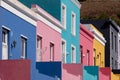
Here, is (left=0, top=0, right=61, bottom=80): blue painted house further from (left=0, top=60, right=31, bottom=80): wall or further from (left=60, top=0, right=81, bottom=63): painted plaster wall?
(left=60, top=0, right=81, bottom=63): painted plaster wall

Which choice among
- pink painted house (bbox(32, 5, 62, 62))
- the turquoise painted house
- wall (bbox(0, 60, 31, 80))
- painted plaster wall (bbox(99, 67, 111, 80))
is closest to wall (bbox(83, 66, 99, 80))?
the turquoise painted house

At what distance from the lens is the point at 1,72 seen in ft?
73.9

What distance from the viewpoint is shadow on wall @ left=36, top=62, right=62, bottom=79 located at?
1085 inches

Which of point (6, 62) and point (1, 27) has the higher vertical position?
point (1, 27)

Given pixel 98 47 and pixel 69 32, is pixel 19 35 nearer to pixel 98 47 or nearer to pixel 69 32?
pixel 69 32

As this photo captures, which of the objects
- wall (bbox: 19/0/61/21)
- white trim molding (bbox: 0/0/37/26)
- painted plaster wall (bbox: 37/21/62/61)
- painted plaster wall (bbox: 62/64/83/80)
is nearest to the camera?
white trim molding (bbox: 0/0/37/26)

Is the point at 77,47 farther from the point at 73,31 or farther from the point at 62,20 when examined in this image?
the point at 62,20

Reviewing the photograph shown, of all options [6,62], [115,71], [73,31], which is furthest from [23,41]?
[115,71]

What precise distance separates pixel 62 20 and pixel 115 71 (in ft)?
56.9

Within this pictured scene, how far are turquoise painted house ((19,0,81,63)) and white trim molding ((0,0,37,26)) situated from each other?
20.4 ft

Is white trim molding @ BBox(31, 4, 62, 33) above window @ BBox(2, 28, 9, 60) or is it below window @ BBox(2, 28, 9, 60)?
above

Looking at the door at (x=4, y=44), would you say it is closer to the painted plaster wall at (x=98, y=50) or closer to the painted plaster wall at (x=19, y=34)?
the painted plaster wall at (x=19, y=34)

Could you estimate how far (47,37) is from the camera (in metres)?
31.5

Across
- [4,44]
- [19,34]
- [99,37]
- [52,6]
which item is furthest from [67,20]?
[4,44]
